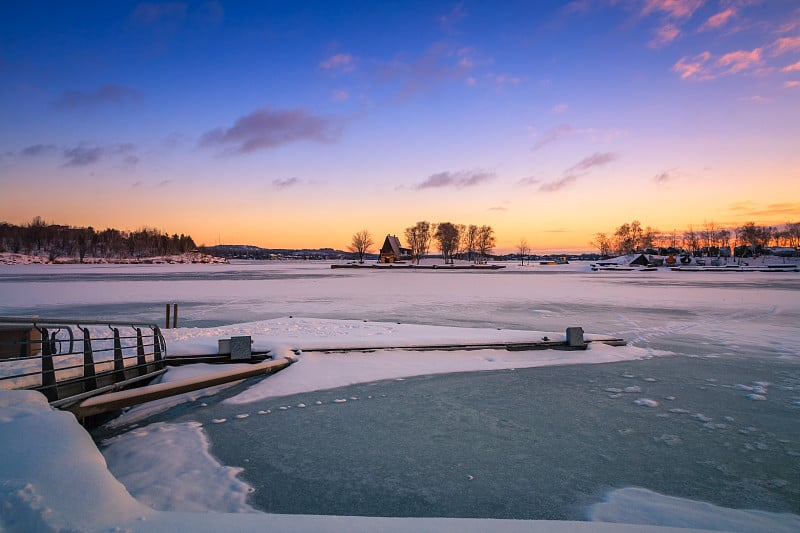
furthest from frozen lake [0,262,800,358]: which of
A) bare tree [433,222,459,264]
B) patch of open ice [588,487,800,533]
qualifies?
bare tree [433,222,459,264]

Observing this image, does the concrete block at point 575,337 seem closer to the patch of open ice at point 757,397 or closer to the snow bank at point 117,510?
the patch of open ice at point 757,397

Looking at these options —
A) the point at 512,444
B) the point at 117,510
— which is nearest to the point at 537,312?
the point at 512,444

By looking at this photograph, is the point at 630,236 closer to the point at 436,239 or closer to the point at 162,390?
the point at 436,239

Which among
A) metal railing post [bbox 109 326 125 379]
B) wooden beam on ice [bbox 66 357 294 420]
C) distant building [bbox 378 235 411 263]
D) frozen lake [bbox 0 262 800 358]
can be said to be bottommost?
frozen lake [bbox 0 262 800 358]

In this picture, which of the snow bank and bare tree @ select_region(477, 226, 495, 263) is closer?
the snow bank

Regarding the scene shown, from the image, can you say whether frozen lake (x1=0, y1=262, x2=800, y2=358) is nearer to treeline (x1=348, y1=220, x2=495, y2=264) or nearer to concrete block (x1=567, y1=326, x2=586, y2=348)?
concrete block (x1=567, y1=326, x2=586, y2=348)

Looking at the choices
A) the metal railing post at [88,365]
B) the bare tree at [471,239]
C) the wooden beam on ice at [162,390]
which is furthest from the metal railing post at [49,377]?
the bare tree at [471,239]

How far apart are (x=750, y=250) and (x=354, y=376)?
15399cm

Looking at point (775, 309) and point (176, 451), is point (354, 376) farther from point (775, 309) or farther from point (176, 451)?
point (775, 309)

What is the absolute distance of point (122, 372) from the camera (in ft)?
25.9

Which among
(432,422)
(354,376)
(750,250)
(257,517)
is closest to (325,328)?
(354,376)

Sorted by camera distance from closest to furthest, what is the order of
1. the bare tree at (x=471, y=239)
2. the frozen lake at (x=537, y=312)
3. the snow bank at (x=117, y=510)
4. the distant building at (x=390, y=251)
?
the snow bank at (x=117, y=510) < the frozen lake at (x=537, y=312) < the distant building at (x=390, y=251) < the bare tree at (x=471, y=239)

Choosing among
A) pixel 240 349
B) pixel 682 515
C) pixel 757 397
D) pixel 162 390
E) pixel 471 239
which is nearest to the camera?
pixel 682 515

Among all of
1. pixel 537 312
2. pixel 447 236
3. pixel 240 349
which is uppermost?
pixel 447 236
